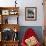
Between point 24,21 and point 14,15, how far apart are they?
444 millimetres

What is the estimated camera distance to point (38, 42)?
228 inches

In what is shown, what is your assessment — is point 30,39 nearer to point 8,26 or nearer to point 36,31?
point 36,31

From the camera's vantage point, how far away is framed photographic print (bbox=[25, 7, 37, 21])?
615cm

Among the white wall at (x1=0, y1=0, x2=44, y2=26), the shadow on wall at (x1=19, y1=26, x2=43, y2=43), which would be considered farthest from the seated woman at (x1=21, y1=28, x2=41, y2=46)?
the white wall at (x1=0, y1=0, x2=44, y2=26)

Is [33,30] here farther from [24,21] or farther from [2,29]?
[2,29]

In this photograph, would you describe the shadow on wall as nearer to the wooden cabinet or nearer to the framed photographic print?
the wooden cabinet

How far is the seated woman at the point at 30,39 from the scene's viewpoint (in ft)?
18.6

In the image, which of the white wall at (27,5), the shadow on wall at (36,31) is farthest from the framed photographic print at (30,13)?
the shadow on wall at (36,31)

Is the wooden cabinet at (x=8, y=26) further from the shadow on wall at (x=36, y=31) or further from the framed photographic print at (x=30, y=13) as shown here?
the framed photographic print at (x=30, y=13)

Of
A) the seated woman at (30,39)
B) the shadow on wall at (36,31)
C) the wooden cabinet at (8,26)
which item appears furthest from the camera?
the shadow on wall at (36,31)

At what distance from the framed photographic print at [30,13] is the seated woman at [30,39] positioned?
426 millimetres

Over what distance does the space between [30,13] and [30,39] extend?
104cm

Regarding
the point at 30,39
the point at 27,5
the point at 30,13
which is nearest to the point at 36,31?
the point at 30,39

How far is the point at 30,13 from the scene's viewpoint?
619cm
